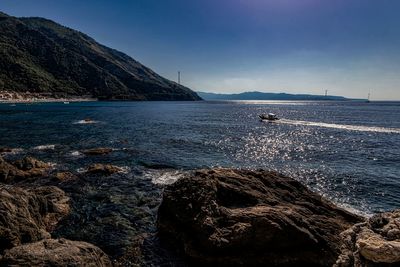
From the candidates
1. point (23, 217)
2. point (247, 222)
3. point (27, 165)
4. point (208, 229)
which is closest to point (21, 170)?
point (27, 165)

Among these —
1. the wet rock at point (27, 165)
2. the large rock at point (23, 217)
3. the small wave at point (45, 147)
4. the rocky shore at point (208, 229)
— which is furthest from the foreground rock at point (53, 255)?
the small wave at point (45, 147)

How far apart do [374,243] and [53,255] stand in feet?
38.6

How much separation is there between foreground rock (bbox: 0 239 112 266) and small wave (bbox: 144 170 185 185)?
14.9 meters

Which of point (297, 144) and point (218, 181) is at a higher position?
point (218, 181)

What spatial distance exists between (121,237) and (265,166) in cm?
2598

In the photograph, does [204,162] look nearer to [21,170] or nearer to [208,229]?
[21,170]

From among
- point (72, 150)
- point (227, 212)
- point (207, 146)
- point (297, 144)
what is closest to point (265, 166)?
point (207, 146)

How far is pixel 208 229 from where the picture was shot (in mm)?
13938

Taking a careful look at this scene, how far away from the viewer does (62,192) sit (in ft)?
75.0

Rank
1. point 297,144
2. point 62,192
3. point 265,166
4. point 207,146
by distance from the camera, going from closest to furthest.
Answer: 1. point 62,192
2. point 265,166
3. point 207,146
4. point 297,144

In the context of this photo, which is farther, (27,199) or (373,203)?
(373,203)

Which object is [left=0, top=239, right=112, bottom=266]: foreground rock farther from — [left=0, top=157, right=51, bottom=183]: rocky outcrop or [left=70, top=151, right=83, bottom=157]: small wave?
[left=70, top=151, right=83, bottom=157]: small wave

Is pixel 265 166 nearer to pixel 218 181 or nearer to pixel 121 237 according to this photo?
pixel 218 181

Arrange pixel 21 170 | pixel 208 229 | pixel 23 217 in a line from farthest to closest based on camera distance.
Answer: pixel 21 170 < pixel 23 217 < pixel 208 229
